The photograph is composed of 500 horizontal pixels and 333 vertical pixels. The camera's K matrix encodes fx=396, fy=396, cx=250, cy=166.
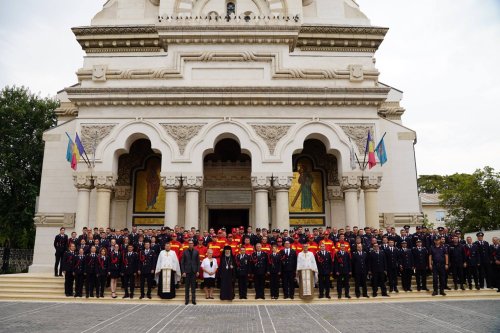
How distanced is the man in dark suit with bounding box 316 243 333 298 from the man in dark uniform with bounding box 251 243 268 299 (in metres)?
1.67

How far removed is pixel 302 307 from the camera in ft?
35.8

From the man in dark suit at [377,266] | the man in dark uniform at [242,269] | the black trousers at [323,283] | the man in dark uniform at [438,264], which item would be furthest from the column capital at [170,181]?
the man in dark uniform at [438,264]

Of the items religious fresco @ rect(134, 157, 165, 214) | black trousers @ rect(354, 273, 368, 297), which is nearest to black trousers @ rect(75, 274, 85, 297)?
religious fresco @ rect(134, 157, 165, 214)

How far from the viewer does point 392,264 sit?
12.5 metres

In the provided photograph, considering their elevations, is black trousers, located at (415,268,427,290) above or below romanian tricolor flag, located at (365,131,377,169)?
below

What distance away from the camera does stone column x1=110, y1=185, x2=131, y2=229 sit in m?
18.8

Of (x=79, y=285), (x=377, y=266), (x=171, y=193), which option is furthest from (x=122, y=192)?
(x=377, y=266)

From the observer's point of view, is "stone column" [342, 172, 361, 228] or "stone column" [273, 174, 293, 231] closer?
"stone column" [273, 174, 293, 231]

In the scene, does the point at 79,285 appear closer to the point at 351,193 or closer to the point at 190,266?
the point at 190,266

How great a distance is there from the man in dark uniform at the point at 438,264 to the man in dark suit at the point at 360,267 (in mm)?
2106

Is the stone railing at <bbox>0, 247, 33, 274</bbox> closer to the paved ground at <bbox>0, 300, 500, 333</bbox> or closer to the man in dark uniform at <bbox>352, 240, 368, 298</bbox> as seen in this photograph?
the paved ground at <bbox>0, 300, 500, 333</bbox>

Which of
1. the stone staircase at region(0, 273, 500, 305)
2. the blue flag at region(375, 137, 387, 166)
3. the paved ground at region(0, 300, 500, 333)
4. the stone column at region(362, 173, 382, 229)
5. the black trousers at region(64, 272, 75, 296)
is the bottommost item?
the paved ground at region(0, 300, 500, 333)

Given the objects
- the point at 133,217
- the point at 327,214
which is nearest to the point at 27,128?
the point at 133,217

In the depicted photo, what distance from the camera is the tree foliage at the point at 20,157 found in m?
27.3
